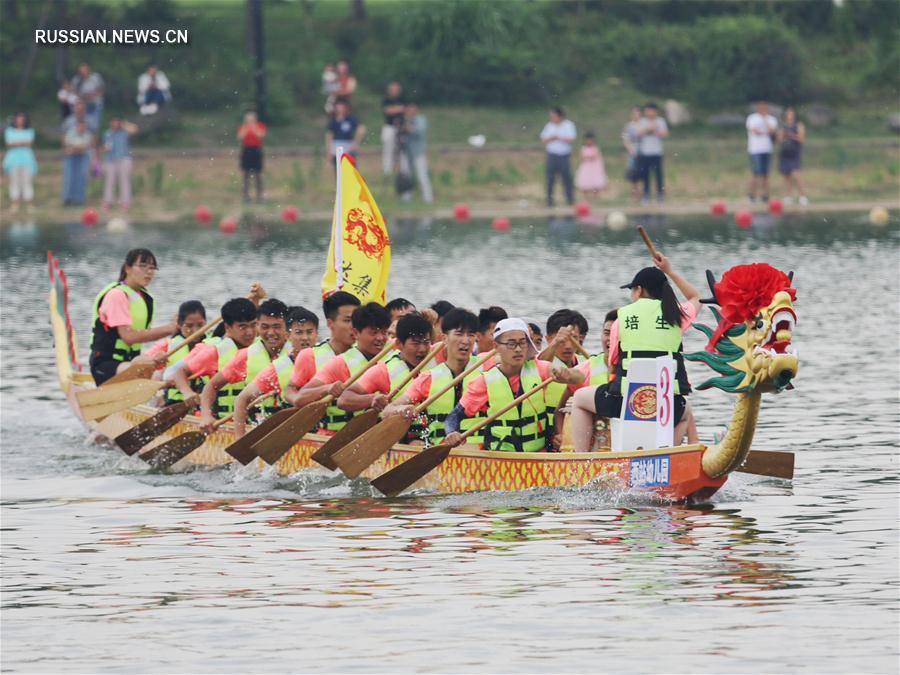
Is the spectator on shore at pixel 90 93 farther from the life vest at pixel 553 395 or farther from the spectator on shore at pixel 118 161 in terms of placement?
the life vest at pixel 553 395

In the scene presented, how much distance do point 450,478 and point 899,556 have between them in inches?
140

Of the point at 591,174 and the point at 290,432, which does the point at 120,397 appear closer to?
the point at 290,432

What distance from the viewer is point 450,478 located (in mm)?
14992

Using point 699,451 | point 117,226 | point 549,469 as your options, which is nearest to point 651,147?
point 117,226

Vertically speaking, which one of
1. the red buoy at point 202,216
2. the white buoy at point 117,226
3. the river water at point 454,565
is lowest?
the river water at point 454,565

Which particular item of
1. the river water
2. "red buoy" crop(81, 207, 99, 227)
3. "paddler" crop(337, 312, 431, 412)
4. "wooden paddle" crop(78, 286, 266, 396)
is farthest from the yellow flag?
"red buoy" crop(81, 207, 99, 227)

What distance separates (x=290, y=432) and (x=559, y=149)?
2253cm

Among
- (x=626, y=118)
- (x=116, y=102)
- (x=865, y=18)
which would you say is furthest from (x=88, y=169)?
(x=865, y=18)

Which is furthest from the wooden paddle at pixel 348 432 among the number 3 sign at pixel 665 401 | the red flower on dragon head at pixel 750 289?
the red flower on dragon head at pixel 750 289

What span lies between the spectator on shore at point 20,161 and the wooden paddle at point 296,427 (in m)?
23.7

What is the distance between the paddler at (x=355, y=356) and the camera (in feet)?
51.8

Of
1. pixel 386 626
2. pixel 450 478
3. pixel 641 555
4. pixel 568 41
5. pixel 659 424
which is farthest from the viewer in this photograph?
pixel 568 41

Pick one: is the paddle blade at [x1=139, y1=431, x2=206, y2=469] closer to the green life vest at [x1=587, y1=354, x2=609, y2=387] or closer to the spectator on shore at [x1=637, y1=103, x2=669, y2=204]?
the green life vest at [x1=587, y1=354, x2=609, y2=387]

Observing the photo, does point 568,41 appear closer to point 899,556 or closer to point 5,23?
point 5,23
